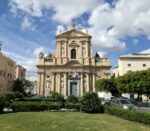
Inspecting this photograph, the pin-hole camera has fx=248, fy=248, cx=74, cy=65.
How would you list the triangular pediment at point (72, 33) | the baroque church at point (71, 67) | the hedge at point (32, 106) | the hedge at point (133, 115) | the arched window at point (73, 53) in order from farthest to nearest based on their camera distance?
1. the triangular pediment at point (72, 33)
2. the arched window at point (73, 53)
3. the baroque church at point (71, 67)
4. the hedge at point (32, 106)
5. the hedge at point (133, 115)

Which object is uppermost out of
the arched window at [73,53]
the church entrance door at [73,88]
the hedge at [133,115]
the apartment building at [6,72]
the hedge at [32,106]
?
the arched window at [73,53]

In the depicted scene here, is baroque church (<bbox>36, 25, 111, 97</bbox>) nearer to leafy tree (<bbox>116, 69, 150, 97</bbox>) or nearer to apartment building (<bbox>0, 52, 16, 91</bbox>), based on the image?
apartment building (<bbox>0, 52, 16, 91</bbox>)

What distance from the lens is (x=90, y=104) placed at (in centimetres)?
2395

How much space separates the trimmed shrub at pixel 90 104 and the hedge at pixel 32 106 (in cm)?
260

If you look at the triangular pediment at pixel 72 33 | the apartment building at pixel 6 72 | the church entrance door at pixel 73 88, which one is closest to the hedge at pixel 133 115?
the apartment building at pixel 6 72

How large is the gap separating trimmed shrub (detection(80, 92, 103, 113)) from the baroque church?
3189 centimetres

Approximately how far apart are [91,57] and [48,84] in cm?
1177

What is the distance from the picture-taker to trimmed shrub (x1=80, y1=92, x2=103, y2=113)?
939 inches

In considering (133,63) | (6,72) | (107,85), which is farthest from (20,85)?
(133,63)

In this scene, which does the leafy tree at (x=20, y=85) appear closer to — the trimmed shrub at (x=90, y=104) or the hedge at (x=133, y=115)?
the trimmed shrub at (x=90, y=104)

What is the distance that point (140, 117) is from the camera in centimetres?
1634

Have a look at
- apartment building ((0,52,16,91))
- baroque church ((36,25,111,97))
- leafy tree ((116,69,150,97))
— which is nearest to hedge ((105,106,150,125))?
leafy tree ((116,69,150,97))

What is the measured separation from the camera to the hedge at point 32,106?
23.2 metres

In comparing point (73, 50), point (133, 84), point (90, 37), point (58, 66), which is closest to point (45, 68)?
point (58, 66)
